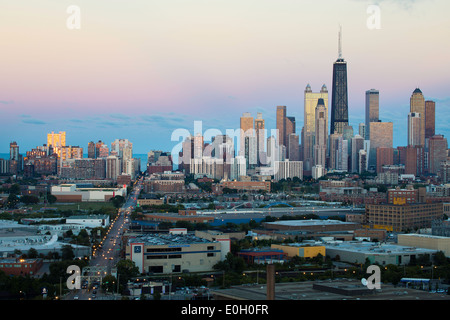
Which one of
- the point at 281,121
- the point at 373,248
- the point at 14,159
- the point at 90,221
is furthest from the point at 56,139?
the point at 373,248

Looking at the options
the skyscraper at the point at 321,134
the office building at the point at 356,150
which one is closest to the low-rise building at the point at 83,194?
the skyscraper at the point at 321,134

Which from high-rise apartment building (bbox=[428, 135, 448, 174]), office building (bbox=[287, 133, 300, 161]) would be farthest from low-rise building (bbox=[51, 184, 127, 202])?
office building (bbox=[287, 133, 300, 161])

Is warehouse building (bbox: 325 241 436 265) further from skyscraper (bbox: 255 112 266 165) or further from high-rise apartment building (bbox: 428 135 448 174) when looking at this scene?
high-rise apartment building (bbox: 428 135 448 174)

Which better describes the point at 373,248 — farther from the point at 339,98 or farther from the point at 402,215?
the point at 339,98

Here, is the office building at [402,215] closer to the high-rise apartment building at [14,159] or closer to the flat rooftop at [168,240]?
the flat rooftop at [168,240]

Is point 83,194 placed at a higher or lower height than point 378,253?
higher
